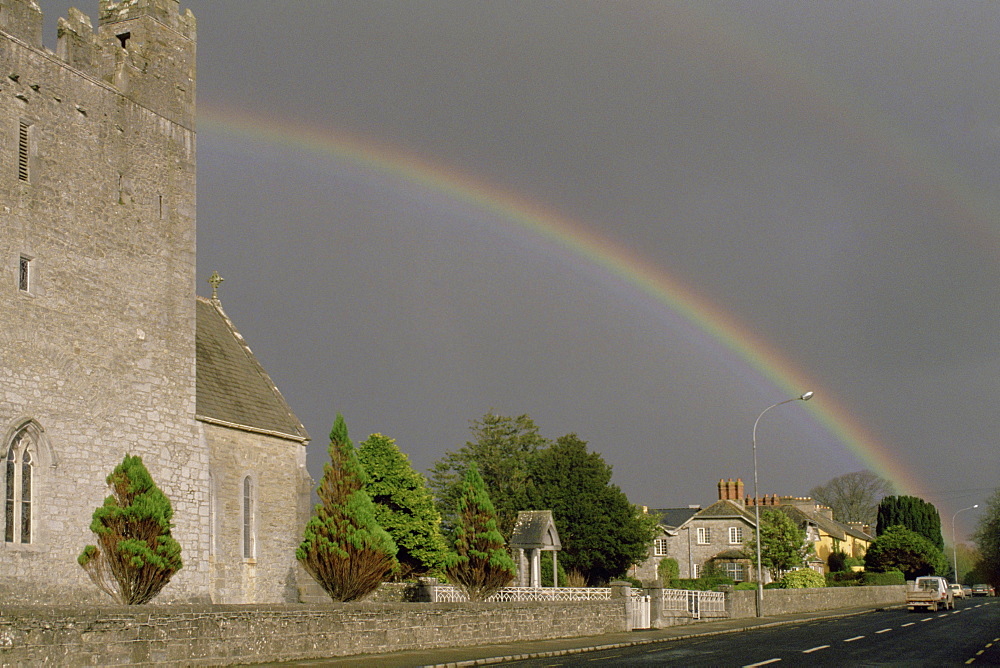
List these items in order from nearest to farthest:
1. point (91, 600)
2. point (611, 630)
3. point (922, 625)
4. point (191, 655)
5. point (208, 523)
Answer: point (191, 655)
point (91, 600)
point (208, 523)
point (611, 630)
point (922, 625)

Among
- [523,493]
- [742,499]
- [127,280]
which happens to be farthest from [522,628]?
[742,499]

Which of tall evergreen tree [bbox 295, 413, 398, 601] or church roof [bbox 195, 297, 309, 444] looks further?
church roof [bbox 195, 297, 309, 444]

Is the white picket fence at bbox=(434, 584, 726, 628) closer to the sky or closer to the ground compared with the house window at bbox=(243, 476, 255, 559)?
closer to the ground

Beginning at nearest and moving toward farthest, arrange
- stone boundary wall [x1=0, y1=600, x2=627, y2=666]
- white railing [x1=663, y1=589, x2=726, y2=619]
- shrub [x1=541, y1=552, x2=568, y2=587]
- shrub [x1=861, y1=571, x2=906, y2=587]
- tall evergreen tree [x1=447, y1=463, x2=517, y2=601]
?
stone boundary wall [x1=0, y1=600, x2=627, y2=666], tall evergreen tree [x1=447, y1=463, x2=517, y2=601], white railing [x1=663, y1=589, x2=726, y2=619], shrub [x1=541, y1=552, x2=568, y2=587], shrub [x1=861, y1=571, x2=906, y2=587]

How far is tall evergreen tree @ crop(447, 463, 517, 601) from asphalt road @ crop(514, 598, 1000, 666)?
594cm

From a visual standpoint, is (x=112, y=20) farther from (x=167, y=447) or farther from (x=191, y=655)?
(x=191, y=655)

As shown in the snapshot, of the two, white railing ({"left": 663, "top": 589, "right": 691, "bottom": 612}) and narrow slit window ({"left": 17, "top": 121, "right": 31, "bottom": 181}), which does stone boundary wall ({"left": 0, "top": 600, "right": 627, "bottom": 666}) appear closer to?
narrow slit window ({"left": 17, "top": 121, "right": 31, "bottom": 181})

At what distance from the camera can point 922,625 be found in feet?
137

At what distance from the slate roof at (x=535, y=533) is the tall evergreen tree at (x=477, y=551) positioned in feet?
55.1

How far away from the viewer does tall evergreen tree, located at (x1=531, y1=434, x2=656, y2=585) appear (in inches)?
3063

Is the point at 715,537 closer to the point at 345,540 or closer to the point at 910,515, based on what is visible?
the point at 910,515

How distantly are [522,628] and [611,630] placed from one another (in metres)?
7.00

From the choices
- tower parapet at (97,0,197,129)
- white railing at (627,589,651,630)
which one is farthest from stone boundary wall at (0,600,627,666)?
tower parapet at (97,0,197,129)

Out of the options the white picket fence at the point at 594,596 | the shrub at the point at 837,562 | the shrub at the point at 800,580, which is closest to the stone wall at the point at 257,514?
the white picket fence at the point at 594,596
